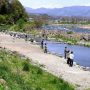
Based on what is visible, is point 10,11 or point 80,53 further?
point 10,11

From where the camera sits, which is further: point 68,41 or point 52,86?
point 68,41

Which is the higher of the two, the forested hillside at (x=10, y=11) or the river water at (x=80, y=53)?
the forested hillside at (x=10, y=11)

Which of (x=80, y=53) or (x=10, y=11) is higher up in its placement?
(x=10, y=11)

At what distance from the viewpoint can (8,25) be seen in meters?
138

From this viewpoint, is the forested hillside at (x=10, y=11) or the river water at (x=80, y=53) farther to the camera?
the forested hillside at (x=10, y=11)

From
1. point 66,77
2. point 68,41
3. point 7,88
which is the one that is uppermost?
point 7,88

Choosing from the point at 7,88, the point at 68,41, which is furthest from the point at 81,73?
the point at 68,41

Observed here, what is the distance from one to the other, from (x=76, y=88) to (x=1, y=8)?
111 m

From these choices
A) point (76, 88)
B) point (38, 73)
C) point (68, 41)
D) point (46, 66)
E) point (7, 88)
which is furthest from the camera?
point (68, 41)

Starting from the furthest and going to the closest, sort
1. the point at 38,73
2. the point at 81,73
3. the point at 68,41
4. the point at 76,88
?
the point at 68,41 < the point at 81,73 < the point at 38,73 < the point at 76,88

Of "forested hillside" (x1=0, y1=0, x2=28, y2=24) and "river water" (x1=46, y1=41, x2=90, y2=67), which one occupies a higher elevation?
"forested hillside" (x1=0, y1=0, x2=28, y2=24)

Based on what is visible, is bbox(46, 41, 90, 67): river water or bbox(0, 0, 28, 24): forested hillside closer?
bbox(46, 41, 90, 67): river water

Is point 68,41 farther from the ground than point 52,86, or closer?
closer

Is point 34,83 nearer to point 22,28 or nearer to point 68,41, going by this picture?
point 68,41
